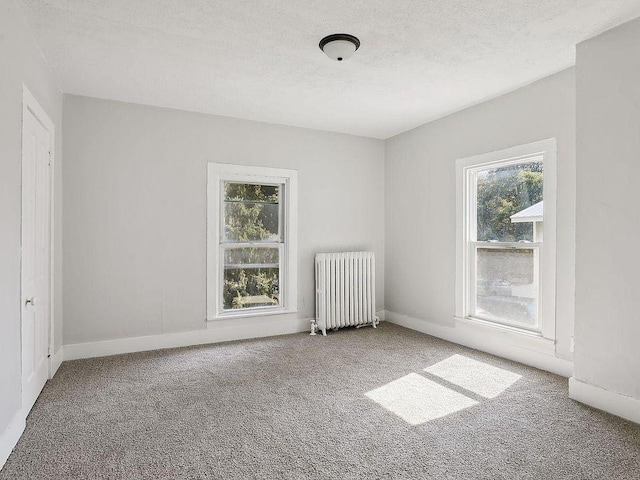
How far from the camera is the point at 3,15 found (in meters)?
2.19

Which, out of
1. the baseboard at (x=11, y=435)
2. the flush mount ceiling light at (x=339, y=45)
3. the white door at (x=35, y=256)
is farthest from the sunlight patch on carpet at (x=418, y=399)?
the flush mount ceiling light at (x=339, y=45)

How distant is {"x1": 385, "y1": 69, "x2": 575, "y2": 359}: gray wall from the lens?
3.41 metres

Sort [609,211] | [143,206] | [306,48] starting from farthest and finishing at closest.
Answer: [143,206] → [306,48] → [609,211]

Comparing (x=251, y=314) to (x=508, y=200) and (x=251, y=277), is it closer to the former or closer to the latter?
(x=251, y=277)

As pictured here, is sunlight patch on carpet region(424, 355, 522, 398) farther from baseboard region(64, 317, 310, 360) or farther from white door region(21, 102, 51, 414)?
white door region(21, 102, 51, 414)

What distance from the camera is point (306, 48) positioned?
9.75ft

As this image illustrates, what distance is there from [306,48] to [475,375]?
118 inches

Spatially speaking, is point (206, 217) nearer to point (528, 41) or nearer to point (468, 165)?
point (468, 165)

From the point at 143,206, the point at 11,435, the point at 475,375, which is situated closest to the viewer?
the point at 11,435

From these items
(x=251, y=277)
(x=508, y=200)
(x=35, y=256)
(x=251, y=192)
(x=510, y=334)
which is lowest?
(x=510, y=334)

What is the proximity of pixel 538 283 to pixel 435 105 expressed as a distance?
6.74 ft

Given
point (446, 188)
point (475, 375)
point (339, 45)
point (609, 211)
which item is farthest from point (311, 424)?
point (446, 188)

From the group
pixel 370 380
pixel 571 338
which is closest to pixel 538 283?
pixel 571 338

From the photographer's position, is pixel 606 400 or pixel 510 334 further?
pixel 510 334
